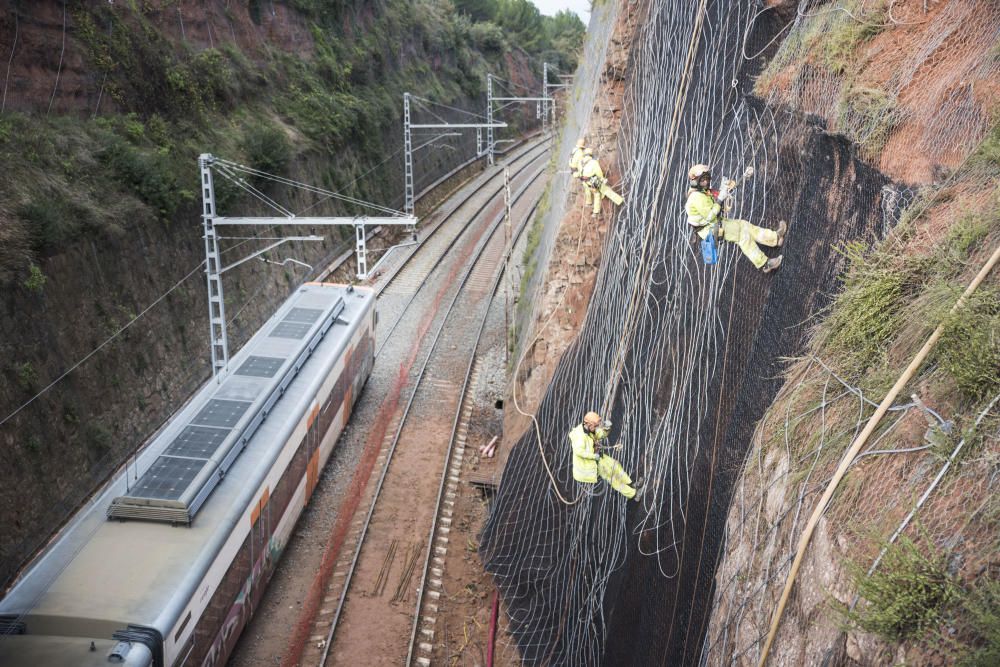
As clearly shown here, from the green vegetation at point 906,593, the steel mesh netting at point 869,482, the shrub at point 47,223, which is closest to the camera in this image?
the green vegetation at point 906,593

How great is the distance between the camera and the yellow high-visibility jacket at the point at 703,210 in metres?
6.85

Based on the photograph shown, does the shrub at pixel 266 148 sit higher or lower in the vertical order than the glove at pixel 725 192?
lower

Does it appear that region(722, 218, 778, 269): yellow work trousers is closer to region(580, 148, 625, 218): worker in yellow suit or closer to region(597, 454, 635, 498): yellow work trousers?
region(597, 454, 635, 498): yellow work trousers

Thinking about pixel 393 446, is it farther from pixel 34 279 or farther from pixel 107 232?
pixel 34 279

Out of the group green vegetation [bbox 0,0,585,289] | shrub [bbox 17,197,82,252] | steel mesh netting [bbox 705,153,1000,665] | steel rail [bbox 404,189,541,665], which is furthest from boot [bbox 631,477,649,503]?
shrub [bbox 17,197,82,252]

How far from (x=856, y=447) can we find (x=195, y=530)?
807cm

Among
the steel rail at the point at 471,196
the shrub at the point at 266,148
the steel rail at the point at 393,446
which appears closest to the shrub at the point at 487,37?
the steel rail at the point at 471,196

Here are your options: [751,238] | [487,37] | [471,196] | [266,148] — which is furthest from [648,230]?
[487,37]

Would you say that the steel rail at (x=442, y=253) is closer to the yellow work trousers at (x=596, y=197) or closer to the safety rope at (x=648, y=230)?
the yellow work trousers at (x=596, y=197)

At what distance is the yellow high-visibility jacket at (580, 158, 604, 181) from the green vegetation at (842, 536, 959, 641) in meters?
8.72

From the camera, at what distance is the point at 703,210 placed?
6.88m

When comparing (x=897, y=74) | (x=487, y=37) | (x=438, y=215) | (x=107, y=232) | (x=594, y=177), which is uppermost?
(x=487, y=37)

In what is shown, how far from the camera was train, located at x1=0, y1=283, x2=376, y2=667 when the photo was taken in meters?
7.96

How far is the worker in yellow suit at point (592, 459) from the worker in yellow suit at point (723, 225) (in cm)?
218
